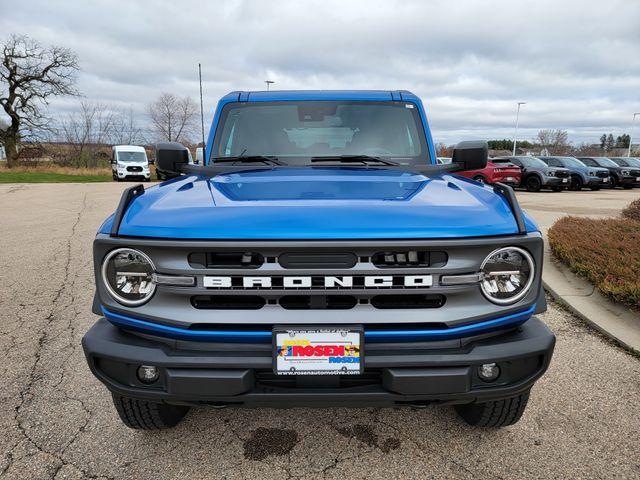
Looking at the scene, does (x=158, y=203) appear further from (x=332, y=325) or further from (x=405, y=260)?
(x=405, y=260)

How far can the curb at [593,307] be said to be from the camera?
3646 mm

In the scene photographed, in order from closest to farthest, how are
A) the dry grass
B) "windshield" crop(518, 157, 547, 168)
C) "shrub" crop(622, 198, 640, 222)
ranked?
1. "shrub" crop(622, 198, 640, 222)
2. "windshield" crop(518, 157, 547, 168)
3. the dry grass

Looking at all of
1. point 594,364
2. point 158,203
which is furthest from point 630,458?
point 158,203

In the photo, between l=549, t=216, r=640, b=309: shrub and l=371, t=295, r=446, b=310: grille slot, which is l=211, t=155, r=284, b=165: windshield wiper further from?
l=549, t=216, r=640, b=309: shrub

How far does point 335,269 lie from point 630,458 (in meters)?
1.86

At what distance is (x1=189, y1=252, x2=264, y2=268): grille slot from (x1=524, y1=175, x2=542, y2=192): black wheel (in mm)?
19447

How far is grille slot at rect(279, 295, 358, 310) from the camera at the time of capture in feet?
6.09

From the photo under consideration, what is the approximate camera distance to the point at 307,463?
2.26m

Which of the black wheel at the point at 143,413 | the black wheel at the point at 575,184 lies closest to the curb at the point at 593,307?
the black wheel at the point at 143,413

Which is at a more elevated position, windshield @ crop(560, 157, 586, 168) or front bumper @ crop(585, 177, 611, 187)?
windshield @ crop(560, 157, 586, 168)

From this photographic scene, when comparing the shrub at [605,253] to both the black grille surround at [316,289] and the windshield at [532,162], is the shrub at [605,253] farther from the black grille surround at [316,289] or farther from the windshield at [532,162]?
the windshield at [532,162]

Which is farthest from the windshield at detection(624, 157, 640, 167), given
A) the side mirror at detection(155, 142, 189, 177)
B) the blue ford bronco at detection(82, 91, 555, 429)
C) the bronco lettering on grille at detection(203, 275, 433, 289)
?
the bronco lettering on grille at detection(203, 275, 433, 289)

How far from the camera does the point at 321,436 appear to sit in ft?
8.13

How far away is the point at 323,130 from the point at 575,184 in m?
20.5
